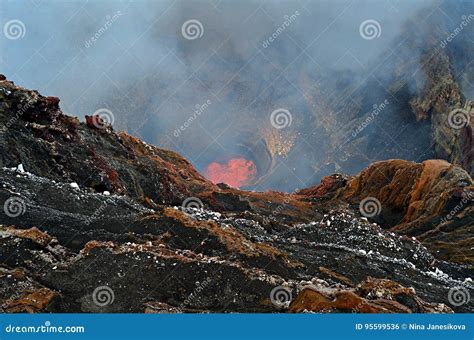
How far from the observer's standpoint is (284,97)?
452 feet

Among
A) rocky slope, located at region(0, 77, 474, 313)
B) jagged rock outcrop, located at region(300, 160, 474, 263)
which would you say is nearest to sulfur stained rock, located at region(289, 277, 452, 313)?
rocky slope, located at region(0, 77, 474, 313)

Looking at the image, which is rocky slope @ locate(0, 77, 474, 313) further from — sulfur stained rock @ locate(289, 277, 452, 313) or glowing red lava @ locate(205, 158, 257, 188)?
glowing red lava @ locate(205, 158, 257, 188)

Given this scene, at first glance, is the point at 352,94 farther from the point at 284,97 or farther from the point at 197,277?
the point at 197,277

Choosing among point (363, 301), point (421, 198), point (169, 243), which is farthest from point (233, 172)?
point (363, 301)

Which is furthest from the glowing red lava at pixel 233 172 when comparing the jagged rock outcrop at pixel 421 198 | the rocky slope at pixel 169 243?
the rocky slope at pixel 169 243

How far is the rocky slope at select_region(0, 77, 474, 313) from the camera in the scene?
15.9 meters

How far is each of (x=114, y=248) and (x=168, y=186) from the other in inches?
696

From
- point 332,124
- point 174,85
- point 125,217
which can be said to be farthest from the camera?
point 174,85

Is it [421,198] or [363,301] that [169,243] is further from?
[421,198]

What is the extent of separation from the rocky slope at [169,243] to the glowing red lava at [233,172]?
249 feet

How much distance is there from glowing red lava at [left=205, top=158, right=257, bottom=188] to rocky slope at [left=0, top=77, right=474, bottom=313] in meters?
75.9

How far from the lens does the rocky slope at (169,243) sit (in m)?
15.9

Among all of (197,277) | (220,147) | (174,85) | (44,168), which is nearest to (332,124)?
(220,147)

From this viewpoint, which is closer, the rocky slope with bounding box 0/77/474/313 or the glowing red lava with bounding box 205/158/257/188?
the rocky slope with bounding box 0/77/474/313
